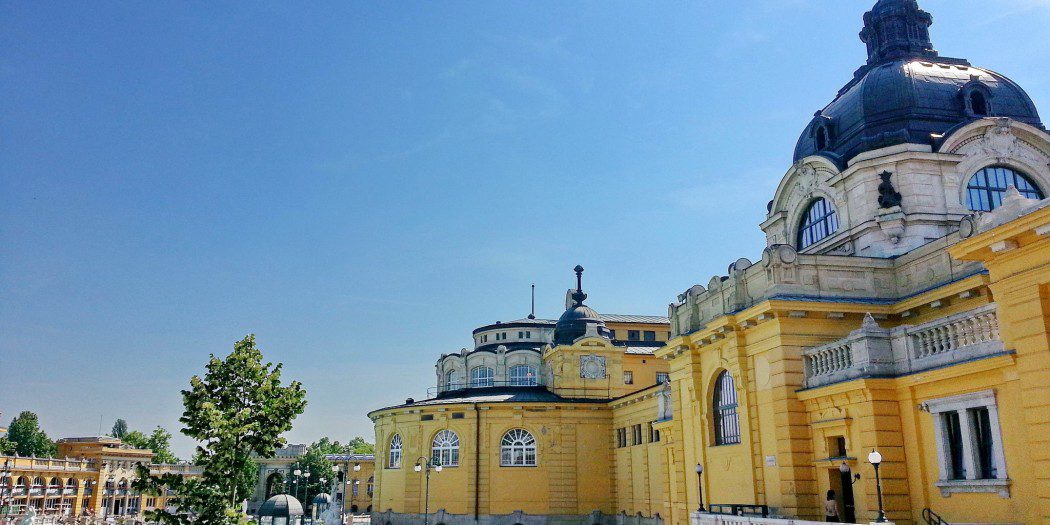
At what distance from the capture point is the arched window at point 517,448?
52000 mm

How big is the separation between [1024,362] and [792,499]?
9.21m

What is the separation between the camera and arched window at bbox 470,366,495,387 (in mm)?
59844

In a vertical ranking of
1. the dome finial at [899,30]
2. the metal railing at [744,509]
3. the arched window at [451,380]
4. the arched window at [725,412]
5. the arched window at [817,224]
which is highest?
the dome finial at [899,30]

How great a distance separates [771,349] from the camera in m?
25.0

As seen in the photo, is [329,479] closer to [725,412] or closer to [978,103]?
[725,412]

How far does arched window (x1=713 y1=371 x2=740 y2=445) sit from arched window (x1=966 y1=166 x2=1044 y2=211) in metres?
10.7

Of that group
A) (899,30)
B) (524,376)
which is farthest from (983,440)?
(524,376)

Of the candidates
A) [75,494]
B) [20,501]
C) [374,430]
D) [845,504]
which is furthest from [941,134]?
[75,494]

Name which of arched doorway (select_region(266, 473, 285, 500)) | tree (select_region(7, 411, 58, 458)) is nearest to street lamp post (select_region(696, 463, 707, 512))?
arched doorway (select_region(266, 473, 285, 500))

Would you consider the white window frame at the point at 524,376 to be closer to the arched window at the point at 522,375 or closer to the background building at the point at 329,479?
the arched window at the point at 522,375

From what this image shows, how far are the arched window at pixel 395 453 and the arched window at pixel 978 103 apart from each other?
3898 centimetres

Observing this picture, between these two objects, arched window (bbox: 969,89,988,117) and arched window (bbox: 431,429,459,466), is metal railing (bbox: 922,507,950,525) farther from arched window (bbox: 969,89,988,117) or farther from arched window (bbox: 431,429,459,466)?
arched window (bbox: 431,429,459,466)

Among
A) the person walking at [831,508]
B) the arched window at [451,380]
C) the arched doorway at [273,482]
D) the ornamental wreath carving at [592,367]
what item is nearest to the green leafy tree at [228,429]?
the person walking at [831,508]

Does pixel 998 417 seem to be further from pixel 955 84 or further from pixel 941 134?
pixel 955 84
